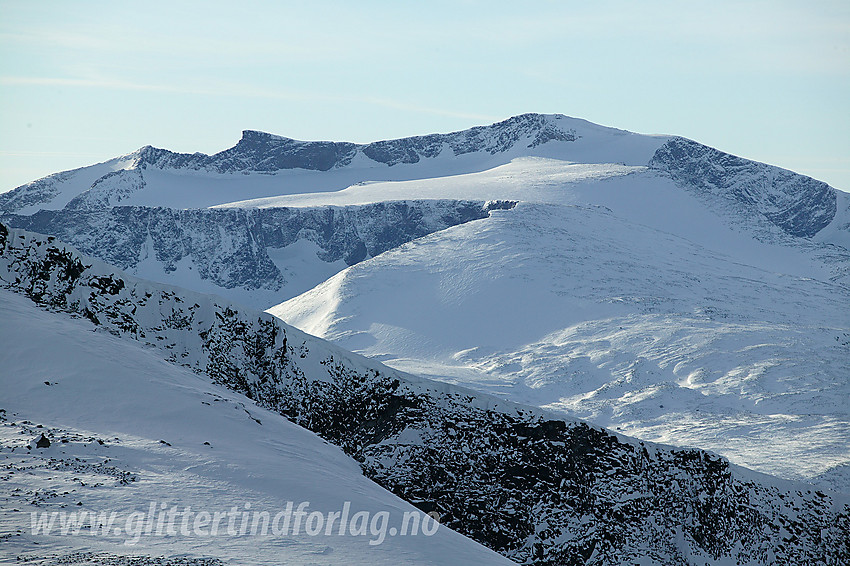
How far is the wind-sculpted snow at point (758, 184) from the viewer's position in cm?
13850

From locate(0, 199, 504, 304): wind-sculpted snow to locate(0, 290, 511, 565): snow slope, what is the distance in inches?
4534

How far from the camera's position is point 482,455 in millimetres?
22438

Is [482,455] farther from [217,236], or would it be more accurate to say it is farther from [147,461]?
[217,236]

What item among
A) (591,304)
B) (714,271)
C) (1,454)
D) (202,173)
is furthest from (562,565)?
(202,173)

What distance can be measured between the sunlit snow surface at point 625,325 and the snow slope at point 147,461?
83.3 feet

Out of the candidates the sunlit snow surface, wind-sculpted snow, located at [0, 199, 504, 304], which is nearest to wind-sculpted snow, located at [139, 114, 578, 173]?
wind-sculpted snow, located at [0, 199, 504, 304]

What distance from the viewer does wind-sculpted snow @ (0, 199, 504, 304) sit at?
14025cm

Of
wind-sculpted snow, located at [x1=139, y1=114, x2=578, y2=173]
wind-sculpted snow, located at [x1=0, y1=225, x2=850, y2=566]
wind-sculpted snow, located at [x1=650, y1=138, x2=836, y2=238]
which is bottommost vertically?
wind-sculpted snow, located at [x1=0, y1=225, x2=850, y2=566]

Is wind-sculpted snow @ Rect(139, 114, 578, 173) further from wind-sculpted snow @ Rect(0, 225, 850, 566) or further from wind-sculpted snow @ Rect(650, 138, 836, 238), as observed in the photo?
wind-sculpted snow @ Rect(0, 225, 850, 566)

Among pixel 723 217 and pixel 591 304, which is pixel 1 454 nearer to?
pixel 591 304

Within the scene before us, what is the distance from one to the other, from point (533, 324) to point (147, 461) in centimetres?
5273

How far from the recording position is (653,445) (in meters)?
23.9

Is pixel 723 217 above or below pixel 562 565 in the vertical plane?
above

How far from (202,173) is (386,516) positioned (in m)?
189
